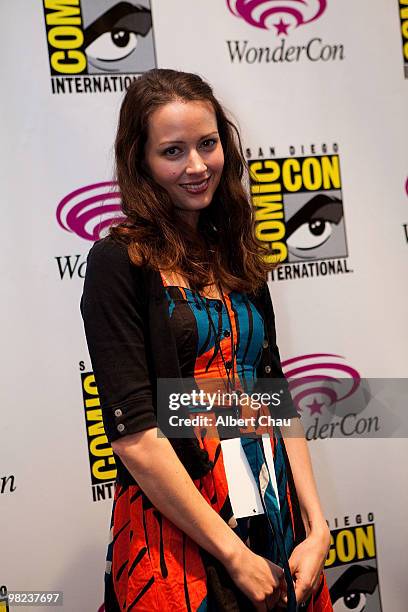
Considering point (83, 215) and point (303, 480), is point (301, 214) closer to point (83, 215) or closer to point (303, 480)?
point (83, 215)

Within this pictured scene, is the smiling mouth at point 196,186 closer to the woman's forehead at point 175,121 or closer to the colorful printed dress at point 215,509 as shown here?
the woman's forehead at point 175,121

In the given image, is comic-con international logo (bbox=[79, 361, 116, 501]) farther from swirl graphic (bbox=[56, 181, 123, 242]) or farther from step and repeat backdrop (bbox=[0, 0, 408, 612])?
swirl graphic (bbox=[56, 181, 123, 242])

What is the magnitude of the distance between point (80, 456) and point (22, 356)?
0.32 meters

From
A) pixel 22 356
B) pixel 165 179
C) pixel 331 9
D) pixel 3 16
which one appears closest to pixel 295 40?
pixel 331 9

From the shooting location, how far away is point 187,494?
1.08 meters

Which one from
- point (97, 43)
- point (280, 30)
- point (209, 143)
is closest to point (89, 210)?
point (97, 43)

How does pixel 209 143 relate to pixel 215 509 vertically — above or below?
above

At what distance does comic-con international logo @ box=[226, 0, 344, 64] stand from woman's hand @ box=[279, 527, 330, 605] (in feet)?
4.40

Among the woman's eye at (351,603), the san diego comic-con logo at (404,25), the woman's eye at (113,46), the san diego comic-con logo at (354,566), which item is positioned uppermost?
the san diego comic-con logo at (404,25)

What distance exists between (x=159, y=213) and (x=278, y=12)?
1066mm

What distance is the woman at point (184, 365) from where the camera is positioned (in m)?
1.08

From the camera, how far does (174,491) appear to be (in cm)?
107

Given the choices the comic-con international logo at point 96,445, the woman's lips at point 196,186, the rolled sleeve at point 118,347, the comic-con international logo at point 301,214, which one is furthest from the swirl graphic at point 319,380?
the rolled sleeve at point 118,347

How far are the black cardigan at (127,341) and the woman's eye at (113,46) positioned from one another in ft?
2.82
